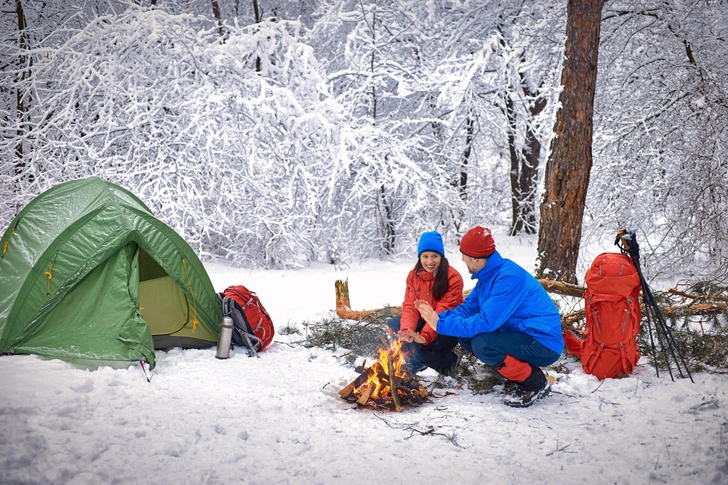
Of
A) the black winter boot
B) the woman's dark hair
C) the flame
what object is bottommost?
the black winter boot

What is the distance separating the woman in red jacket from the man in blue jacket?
44cm

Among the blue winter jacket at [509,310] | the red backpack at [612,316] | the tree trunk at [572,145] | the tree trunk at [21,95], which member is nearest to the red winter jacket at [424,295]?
the blue winter jacket at [509,310]

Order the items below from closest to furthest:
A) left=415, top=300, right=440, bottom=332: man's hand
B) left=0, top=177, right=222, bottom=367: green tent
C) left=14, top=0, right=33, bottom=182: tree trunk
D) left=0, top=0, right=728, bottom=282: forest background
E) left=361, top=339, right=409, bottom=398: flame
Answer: left=361, top=339, right=409, bottom=398: flame, left=415, top=300, right=440, bottom=332: man's hand, left=0, top=177, right=222, bottom=367: green tent, left=0, top=0, right=728, bottom=282: forest background, left=14, top=0, right=33, bottom=182: tree trunk

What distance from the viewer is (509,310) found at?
11.4ft

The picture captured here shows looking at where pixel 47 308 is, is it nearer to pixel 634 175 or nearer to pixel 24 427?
pixel 24 427

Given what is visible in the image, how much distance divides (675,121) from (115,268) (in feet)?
24.3

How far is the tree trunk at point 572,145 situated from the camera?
606 centimetres

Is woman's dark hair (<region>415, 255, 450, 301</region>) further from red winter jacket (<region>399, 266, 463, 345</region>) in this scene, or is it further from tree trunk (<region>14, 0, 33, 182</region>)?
tree trunk (<region>14, 0, 33, 182</region>)

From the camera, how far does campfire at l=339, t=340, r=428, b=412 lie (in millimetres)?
3492

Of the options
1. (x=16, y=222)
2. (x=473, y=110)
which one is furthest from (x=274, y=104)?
(x=16, y=222)

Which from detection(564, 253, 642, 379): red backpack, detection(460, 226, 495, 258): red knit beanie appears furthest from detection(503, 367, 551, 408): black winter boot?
detection(460, 226, 495, 258): red knit beanie

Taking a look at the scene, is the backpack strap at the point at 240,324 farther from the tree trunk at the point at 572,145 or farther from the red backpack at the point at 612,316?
the tree trunk at the point at 572,145

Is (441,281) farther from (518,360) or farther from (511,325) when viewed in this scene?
(518,360)

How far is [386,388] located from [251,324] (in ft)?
5.50
